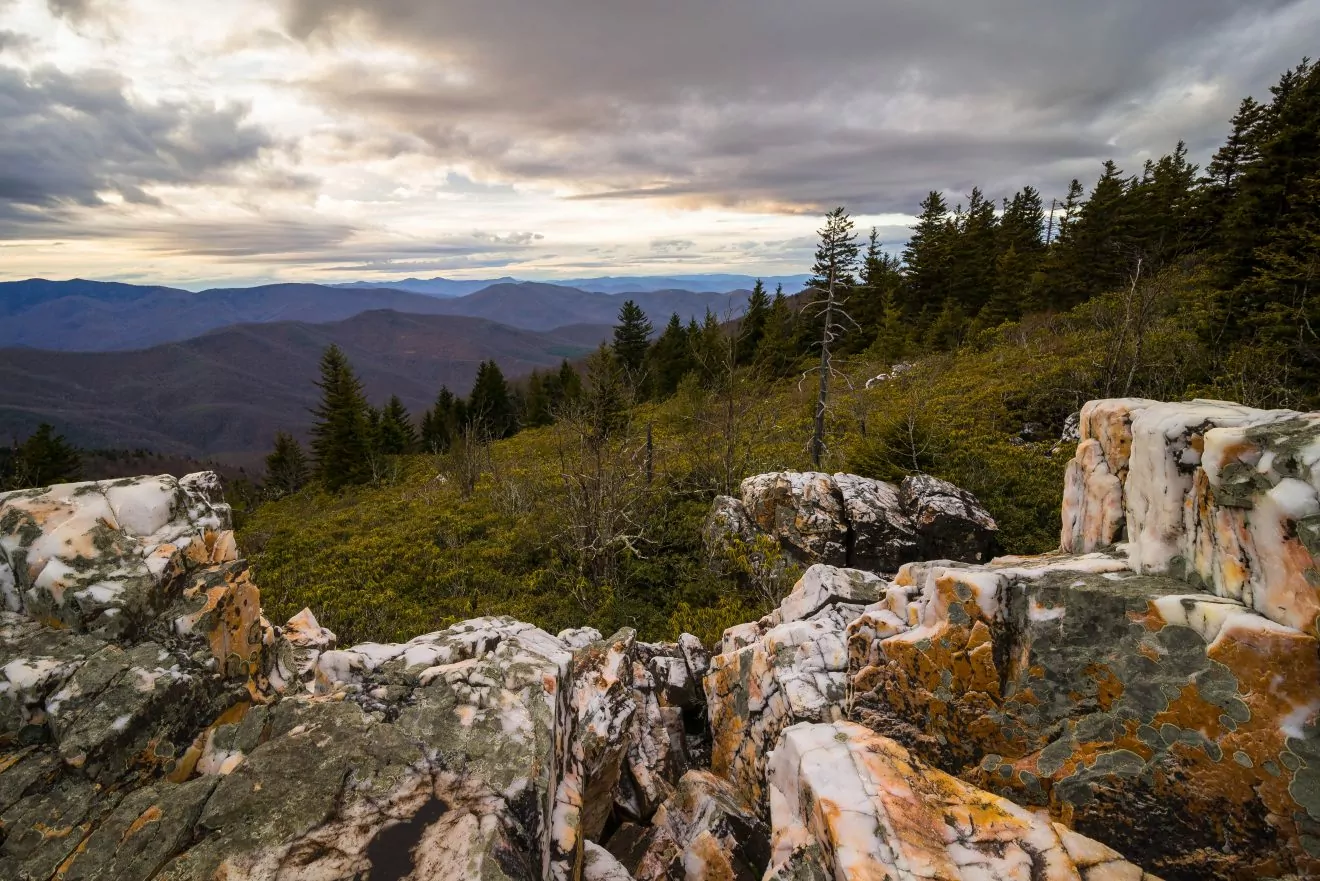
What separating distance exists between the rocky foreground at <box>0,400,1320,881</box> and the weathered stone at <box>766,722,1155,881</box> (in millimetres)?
20

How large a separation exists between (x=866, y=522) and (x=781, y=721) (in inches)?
291

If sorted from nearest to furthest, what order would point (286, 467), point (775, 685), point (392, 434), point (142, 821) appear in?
point (142, 821) < point (775, 685) < point (392, 434) < point (286, 467)

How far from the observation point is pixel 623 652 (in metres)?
7.33

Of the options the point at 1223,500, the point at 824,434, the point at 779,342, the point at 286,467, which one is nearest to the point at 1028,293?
the point at 779,342

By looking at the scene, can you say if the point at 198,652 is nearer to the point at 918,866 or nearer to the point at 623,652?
the point at 623,652

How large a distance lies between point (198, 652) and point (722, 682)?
5.62 meters

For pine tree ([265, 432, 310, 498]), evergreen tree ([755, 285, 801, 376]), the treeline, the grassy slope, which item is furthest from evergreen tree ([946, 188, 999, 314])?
pine tree ([265, 432, 310, 498])

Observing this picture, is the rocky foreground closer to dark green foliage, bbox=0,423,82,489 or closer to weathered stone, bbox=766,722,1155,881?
weathered stone, bbox=766,722,1155,881

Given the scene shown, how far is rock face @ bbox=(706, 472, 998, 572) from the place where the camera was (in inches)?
489

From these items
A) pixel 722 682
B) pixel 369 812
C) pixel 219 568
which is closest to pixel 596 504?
pixel 722 682

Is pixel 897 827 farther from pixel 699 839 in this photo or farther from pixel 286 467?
pixel 286 467

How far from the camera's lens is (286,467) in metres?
49.9

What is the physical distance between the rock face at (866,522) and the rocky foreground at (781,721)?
6.22 metres

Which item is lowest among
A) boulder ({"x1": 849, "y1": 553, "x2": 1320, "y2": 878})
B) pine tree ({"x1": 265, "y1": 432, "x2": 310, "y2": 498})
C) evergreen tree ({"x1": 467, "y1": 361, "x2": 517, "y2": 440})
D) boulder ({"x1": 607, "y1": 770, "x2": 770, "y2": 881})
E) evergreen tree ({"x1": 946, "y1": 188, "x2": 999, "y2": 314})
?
pine tree ({"x1": 265, "y1": 432, "x2": 310, "y2": 498})
